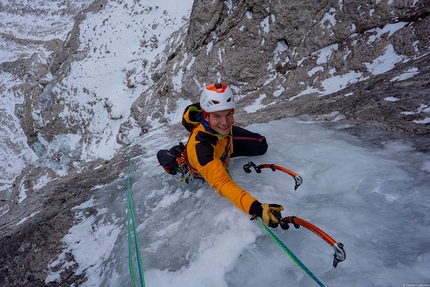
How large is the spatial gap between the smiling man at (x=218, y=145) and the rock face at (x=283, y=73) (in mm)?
1975

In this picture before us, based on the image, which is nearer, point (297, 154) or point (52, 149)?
point (297, 154)

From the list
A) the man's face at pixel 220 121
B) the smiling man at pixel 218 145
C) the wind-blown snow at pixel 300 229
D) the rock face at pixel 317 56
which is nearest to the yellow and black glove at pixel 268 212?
the smiling man at pixel 218 145

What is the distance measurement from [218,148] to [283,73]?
6.69 m

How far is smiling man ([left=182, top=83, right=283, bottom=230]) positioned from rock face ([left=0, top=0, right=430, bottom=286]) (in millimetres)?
1975

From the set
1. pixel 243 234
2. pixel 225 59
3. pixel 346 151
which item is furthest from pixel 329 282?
pixel 225 59

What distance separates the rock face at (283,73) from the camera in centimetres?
370

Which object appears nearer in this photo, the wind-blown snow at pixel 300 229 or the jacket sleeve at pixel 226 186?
the wind-blown snow at pixel 300 229

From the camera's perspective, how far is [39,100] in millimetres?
22562

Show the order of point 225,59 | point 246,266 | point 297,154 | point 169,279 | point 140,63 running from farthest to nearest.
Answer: point 140,63, point 225,59, point 297,154, point 169,279, point 246,266

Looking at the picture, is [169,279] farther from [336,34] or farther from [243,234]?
[336,34]

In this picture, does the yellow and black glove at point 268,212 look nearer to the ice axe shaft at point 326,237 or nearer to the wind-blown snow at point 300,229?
the ice axe shaft at point 326,237

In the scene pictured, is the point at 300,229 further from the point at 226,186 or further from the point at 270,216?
the point at 226,186

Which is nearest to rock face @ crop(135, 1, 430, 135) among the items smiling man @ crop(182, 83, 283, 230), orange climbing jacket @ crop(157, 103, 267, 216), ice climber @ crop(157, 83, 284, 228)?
orange climbing jacket @ crop(157, 103, 267, 216)

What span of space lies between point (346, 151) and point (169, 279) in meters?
2.73
